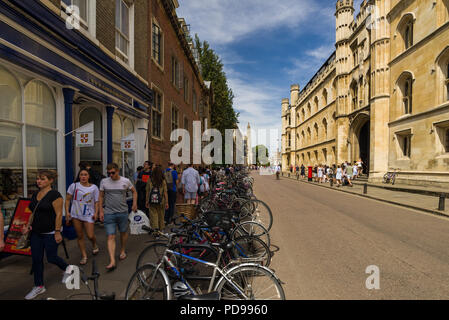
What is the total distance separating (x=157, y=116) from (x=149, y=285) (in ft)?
37.1

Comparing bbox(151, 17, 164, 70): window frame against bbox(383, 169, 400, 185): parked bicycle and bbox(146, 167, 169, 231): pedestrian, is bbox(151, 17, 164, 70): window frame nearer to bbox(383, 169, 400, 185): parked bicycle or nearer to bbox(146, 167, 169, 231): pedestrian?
bbox(146, 167, 169, 231): pedestrian

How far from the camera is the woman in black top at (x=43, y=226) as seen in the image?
353 cm

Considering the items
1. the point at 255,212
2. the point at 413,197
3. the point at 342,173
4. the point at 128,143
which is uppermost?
the point at 128,143

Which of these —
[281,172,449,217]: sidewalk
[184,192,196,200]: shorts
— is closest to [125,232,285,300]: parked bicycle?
[184,192,196,200]: shorts

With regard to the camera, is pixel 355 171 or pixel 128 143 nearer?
pixel 128 143

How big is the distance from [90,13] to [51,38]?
8.11 feet

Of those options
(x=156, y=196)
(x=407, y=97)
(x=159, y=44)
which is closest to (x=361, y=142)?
(x=407, y=97)

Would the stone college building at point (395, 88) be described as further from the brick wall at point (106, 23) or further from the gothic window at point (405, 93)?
the brick wall at point (106, 23)

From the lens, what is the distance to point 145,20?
11.2 meters

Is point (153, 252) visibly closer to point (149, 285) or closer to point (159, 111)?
point (149, 285)

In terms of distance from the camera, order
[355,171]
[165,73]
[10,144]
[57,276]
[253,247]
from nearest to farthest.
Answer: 1. [57,276]
2. [253,247]
3. [10,144]
4. [165,73]
5. [355,171]

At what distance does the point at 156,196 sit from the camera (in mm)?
6207

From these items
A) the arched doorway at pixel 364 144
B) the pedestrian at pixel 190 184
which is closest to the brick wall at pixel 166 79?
the pedestrian at pixel 190 184

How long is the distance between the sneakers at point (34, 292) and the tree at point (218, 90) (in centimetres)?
2959
